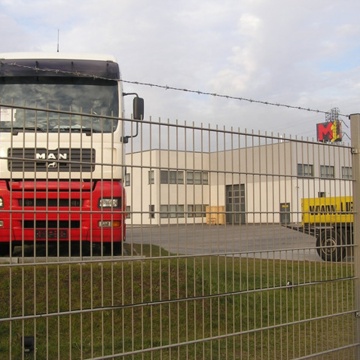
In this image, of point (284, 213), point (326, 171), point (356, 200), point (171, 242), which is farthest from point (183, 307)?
point (356, 200)

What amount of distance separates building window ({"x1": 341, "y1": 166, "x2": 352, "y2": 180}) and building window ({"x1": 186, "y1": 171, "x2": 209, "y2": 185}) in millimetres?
1822

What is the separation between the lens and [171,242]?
4.16 meters

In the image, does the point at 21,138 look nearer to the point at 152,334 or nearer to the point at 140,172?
the point at 140,172

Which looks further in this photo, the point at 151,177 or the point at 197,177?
the point at 197,177

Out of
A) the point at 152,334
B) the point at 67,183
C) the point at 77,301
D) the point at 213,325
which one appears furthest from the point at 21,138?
the point at 213,325

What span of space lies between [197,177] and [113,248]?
0.87 m

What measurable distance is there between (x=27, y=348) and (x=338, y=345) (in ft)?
9.51

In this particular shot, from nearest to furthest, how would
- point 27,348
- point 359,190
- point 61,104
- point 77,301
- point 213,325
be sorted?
point 27,348, point 77,301, point 213,325, point 359,190, point 61,104

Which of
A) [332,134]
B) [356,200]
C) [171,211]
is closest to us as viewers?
[171,211]

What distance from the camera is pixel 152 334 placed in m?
4.22

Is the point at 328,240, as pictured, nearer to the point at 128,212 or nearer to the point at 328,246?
the point at 328,246

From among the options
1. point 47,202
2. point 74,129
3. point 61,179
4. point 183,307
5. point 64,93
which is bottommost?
point 183,307

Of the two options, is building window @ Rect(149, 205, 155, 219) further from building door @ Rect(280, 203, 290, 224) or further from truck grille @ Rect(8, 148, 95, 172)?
building door @ Rect(280, 203, 290, 224)

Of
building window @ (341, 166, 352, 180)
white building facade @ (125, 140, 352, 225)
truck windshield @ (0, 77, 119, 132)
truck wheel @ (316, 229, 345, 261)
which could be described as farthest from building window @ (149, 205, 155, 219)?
truck windshield @ (0, 77, 119, 132)
